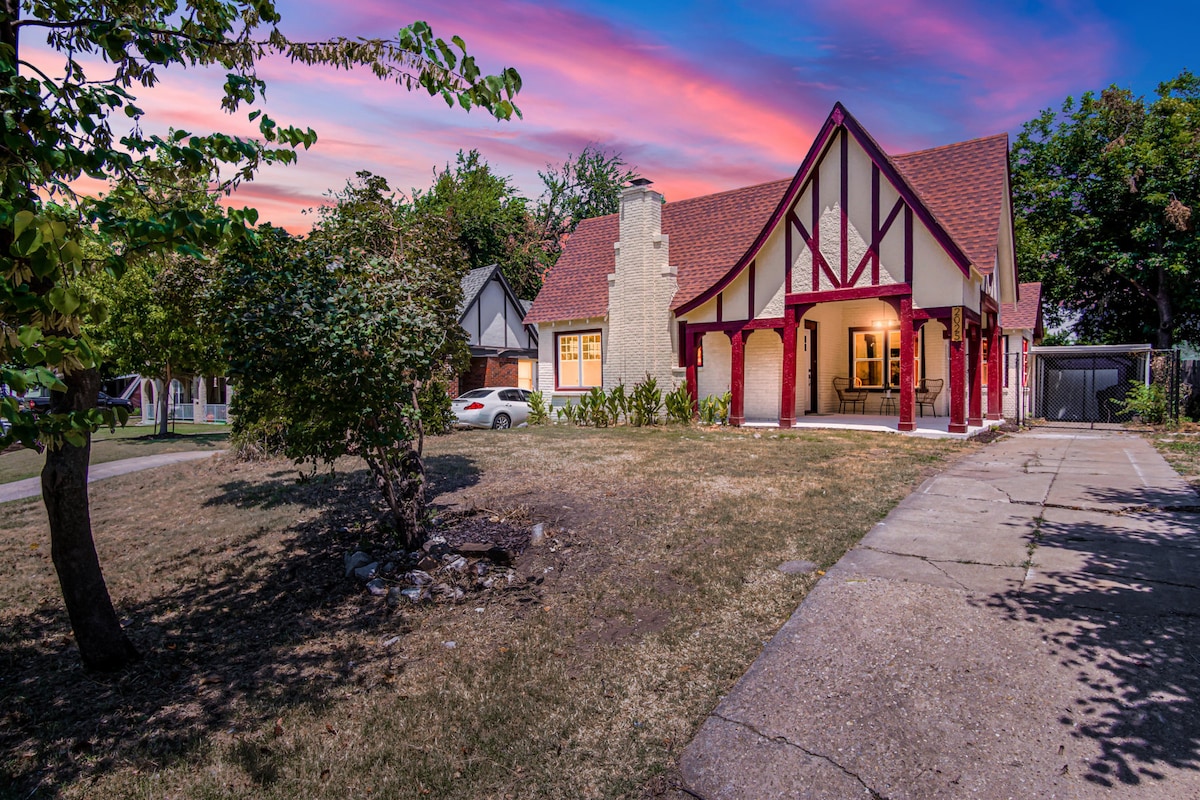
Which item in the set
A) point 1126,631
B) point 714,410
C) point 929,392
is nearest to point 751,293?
point 714,410

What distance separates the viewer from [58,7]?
3.83 metres

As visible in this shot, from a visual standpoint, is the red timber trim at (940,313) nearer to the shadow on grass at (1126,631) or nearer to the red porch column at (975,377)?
the red porch column at (975,377)

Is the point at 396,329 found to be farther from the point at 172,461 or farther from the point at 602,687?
the point at 172,461

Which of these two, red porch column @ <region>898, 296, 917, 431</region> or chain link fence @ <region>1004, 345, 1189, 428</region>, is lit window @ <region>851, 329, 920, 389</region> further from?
red porch column @ <region>898, 296, 917, 431</region>

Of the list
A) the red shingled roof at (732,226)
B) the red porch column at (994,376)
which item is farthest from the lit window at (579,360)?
the red porch column at (994,376)

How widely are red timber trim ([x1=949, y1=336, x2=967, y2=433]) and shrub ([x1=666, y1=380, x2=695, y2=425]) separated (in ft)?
21.9

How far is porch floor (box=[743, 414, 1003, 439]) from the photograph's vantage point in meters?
14.8

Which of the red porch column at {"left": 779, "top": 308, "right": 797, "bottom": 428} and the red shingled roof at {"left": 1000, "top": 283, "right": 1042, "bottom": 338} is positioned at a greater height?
the red shingled roof at {"left": 1000, "top": 283, "right": 1042, "bottom": 338}

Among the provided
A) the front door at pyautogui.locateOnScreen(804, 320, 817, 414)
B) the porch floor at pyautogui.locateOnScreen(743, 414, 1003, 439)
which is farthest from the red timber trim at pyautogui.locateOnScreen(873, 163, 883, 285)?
the front door at pyautogui.locateOnScreen(804, 320, 817, 414)

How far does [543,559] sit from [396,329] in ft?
8.82

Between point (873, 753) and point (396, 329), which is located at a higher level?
point (396, 329)

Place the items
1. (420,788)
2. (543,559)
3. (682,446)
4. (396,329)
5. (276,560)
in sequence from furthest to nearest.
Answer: (682,446) → (276,560) → (543,559) → (396,329) → (420,788)

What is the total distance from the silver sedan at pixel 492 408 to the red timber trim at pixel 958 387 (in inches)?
510

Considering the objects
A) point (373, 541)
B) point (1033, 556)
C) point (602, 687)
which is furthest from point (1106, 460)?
point (373, 541)
